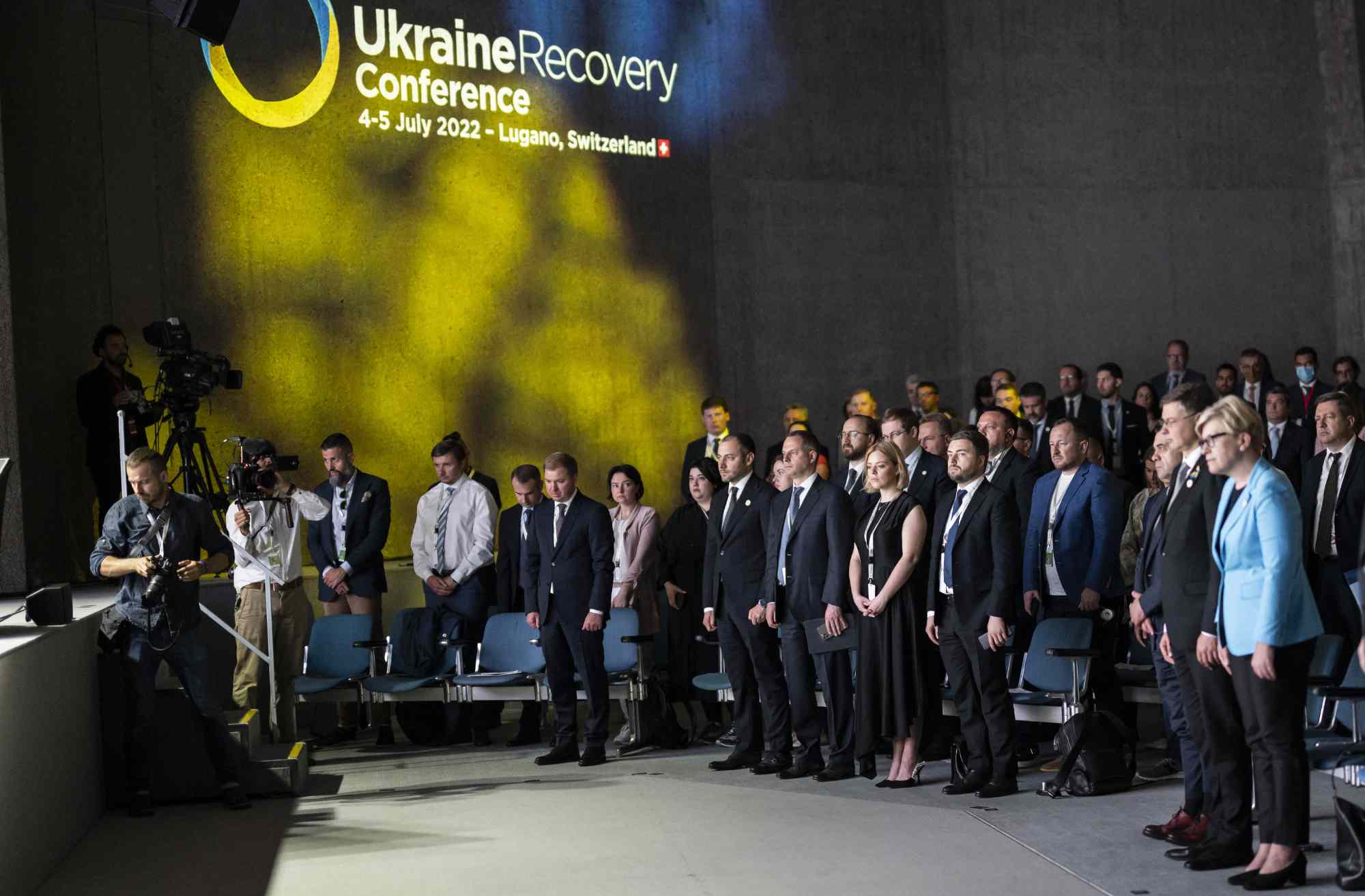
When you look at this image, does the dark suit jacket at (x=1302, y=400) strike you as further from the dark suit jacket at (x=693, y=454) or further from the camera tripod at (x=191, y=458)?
the camera tripod at (x=191, y=458)

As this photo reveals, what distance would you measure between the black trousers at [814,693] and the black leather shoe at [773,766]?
123mm

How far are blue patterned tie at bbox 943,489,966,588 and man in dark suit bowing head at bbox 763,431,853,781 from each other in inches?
21.6

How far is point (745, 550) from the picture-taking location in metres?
7.01

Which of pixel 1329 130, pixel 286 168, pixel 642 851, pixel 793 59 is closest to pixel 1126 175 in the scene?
pixel 1329 130

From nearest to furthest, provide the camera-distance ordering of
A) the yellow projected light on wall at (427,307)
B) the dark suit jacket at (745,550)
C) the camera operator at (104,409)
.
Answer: the dark suit jacket at (745,550) < the camera operator at (104,409) < the yellow projected light on wall at (427,307)

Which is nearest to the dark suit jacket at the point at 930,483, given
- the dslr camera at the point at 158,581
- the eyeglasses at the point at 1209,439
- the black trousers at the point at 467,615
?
the eyeglasses at the point at 1209,439

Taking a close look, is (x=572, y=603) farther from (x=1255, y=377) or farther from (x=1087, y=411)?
(x=1255, y=377)

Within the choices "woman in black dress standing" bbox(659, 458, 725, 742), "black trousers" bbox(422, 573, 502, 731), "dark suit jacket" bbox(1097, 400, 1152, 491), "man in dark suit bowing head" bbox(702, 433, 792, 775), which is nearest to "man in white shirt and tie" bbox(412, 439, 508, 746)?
"black trousers" bbox(422, 573, 502, 731)

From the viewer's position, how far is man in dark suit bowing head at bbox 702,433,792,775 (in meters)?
6.88

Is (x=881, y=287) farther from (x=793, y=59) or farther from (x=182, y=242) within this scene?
(x=182, y=242)

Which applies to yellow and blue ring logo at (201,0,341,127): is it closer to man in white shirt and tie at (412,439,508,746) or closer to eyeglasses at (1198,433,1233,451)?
man in white shirt and tie at (412,439,508,746)

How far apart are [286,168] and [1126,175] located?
700 centimetres

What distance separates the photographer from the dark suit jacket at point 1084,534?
653 cm

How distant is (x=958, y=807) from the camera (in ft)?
19.0
